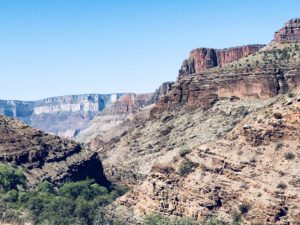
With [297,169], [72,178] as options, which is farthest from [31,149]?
[297,169]

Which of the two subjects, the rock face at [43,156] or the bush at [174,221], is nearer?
the bush at [174,221]

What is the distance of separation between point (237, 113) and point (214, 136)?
43.6 feet

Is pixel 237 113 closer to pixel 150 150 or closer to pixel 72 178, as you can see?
pixel 150 150

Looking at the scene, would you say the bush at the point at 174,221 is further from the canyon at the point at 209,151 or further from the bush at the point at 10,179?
the bush at the point at 10,179

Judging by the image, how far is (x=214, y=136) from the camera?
4397 inches

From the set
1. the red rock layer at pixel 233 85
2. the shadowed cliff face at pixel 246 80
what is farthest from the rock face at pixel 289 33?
the red rock layer at pixel 233 85

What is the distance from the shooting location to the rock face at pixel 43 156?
103125 millimetres

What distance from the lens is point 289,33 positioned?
161 meters

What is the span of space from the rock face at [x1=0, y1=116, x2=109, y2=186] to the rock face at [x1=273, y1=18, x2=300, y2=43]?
67910 mm

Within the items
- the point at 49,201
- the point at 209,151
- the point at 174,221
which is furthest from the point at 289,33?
the point at 174,221

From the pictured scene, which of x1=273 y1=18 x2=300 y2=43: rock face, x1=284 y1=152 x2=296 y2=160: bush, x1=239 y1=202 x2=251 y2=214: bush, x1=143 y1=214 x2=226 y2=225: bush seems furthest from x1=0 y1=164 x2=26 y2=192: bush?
x1=273 y1=18 x2=300 y2=43: rock face

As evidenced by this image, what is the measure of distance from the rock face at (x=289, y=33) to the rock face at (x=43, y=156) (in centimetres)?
6791

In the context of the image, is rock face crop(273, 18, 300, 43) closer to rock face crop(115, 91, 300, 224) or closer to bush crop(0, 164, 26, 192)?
bush crop(0, 164, 26, 192)

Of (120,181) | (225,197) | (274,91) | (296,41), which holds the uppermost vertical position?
(296,41)
